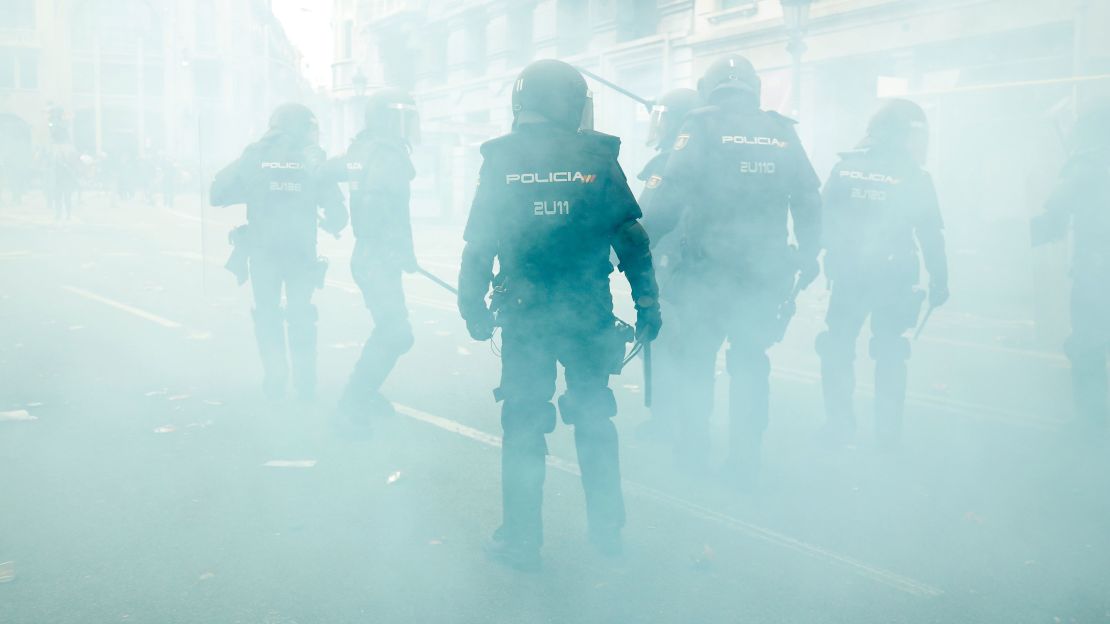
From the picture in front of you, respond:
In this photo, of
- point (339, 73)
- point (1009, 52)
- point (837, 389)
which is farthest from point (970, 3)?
point (339, 73)

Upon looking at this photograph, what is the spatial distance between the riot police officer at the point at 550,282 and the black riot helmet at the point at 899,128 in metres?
2.43

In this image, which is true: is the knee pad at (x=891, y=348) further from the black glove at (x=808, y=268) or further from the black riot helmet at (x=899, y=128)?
the black riot helmet at (x=899, y=128)

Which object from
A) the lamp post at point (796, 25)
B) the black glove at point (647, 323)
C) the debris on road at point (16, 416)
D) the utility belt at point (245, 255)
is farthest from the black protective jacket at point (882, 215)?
the lamp post at point (796, 25)

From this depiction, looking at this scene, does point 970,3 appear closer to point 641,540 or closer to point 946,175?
point 946,175

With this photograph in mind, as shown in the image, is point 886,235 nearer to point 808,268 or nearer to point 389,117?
point 808,268

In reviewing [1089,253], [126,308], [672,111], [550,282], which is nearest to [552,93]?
[550,282]

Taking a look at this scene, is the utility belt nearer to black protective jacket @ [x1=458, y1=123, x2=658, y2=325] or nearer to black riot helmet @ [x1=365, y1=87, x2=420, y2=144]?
black riot helmet @ [x1=365, y1=87, x2=420, y2=144]

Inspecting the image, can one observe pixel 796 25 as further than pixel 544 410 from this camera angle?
Yes

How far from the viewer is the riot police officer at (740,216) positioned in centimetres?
460

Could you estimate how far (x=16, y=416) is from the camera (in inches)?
228

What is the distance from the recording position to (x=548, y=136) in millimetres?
3514

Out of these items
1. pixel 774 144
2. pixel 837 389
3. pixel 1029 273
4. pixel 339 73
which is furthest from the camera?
pixel 339 73

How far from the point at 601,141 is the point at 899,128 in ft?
8.37

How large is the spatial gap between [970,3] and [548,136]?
13209mm
